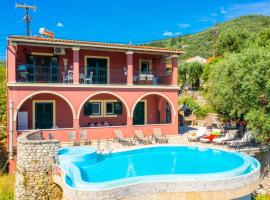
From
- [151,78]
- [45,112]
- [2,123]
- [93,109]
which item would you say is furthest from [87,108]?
[2,123]

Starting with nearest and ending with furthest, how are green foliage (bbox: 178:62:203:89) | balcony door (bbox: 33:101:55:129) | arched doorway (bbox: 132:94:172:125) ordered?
balcony door (bbox: 33:101:55:129)
arched doorway (bbox: 132:94:172:125)
green foliage (bbox: 178:62:203:89)

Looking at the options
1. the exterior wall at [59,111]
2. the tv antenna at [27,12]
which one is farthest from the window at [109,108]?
the tv antenna at [27,12]

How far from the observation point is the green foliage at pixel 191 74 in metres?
41.2

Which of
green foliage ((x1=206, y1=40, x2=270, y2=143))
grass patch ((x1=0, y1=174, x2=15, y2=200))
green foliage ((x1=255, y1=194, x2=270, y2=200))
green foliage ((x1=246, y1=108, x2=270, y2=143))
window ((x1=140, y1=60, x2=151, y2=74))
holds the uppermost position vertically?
window ((x1=140, y1=60, x2=151, y2=74))

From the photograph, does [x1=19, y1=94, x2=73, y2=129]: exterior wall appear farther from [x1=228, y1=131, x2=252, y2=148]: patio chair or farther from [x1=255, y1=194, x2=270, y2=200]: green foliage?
[x1=255, y1=194, x2=270, y2=200]: green foliage

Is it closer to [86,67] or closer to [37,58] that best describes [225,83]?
[86,67]

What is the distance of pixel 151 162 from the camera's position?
15.1 metres

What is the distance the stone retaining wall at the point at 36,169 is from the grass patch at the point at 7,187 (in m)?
1.53

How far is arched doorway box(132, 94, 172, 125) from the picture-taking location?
80.0 ft

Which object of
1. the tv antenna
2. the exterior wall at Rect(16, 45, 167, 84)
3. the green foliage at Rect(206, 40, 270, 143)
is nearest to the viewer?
the green foliage at Rect(206, 40, 270, 143)

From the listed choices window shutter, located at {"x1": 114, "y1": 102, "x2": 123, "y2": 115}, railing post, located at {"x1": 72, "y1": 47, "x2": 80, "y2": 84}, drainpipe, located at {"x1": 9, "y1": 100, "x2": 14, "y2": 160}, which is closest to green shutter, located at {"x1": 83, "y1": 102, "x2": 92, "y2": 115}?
window shutter, located at {"x1": 114, "y1": 102, "x2": 123, "y2": 115}

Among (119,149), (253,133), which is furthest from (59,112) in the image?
(253,133)

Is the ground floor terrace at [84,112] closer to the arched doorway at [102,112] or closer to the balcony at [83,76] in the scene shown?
the arched doorway at [102,112]

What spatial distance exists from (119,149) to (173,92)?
7983 millimetres
